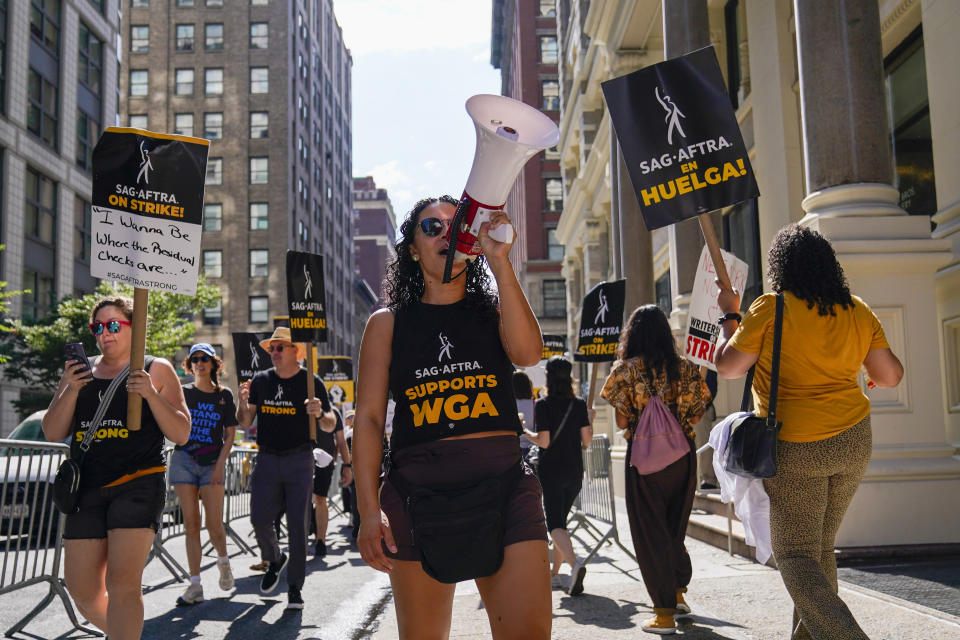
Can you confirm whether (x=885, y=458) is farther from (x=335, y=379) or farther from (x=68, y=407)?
(x=335, y=379)

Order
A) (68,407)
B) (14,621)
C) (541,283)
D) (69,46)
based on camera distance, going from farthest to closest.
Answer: (541,283) < (69,46) < (14,621) < (68,407)

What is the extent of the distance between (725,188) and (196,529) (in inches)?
214

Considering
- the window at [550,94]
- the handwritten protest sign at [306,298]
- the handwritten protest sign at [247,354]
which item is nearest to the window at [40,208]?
A: the handwritten protest sign at [247,354]

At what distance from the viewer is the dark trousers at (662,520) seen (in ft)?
20.0

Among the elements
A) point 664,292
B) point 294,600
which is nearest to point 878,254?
point 294,600

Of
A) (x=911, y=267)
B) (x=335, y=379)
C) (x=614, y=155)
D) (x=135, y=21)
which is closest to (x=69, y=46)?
(x=335, y=379)

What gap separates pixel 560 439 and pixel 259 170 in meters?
59.1

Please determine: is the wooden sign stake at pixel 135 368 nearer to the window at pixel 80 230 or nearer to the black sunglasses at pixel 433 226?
the black sunglasses at pixel 433 226

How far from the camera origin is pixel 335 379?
28.9 meters

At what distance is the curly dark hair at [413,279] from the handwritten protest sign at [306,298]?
20.5ft

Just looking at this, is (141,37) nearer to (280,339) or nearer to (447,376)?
(280,339)

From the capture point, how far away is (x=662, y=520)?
20.3 feet

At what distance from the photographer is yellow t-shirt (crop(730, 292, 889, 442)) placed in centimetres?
435

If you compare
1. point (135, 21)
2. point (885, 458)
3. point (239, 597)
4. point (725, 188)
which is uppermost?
point (135, 21)
